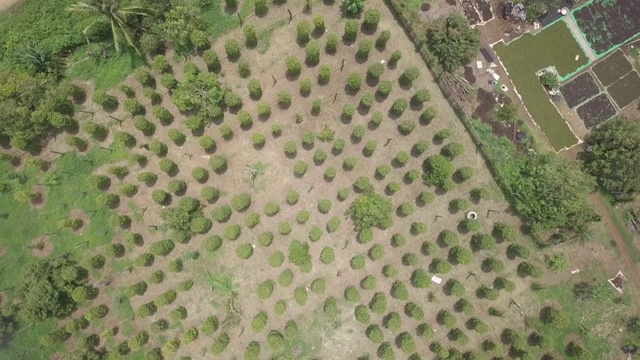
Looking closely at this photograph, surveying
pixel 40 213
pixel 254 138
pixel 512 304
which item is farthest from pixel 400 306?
pixel 40 213

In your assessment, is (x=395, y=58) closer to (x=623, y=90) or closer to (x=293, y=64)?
(x=293, y=64)

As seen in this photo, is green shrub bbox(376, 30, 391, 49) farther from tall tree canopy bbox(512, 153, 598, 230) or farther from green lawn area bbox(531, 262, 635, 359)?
green lawn area bbox(531, 262, 635, 359)

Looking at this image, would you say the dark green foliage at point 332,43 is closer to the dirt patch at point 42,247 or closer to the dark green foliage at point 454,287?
the dark green foliage at point 454,287

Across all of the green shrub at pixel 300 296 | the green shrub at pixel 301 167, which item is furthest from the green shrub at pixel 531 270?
the green shrub at pixel 301 167

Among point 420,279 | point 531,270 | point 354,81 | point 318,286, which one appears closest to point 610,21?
point 531,270

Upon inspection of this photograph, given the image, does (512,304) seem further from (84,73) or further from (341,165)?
(84,73)

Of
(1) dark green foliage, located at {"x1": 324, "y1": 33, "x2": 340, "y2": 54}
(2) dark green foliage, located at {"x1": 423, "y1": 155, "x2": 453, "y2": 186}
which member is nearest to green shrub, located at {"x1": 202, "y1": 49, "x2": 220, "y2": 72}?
(1) dark green foliage, located at {"x1": 324, "y1": 33, "x2": 340, "y2": 54}
